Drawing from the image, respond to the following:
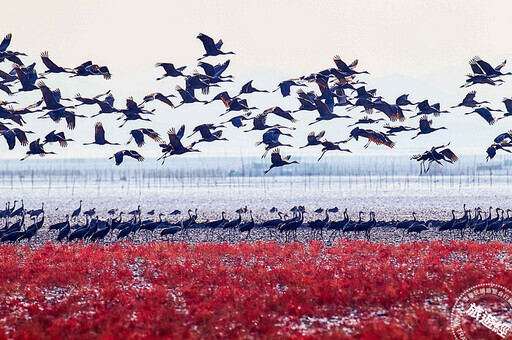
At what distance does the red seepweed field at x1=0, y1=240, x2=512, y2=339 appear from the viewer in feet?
44.1

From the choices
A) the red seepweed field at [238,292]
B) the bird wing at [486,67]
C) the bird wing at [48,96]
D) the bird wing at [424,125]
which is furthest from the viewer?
the bird wing at [424,125]

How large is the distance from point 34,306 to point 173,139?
285 inches

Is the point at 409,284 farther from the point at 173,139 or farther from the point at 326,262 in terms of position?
the point at 173,139

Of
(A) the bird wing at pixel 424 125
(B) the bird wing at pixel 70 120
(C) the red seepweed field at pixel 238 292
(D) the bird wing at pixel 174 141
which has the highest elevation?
(B) the bird wing at pixel 70 120

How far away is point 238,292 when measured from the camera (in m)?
16.4

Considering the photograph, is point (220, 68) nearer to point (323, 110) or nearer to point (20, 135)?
point (323, 110)

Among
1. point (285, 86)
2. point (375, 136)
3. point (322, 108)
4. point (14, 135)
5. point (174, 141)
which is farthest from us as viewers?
point (285, 86)

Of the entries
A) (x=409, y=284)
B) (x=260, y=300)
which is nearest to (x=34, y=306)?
(x=260, y=300)

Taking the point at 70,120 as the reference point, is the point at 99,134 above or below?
below

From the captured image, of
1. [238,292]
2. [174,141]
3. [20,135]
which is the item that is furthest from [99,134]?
[238,292]

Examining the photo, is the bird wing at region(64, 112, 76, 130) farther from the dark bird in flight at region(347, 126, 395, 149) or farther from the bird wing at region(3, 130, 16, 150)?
the dark bird in flight at region(347, 126, 395, 149)

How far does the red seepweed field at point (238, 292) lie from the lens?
13453 millimetres

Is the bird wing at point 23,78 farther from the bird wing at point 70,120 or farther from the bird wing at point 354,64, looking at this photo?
the bird wing at point 354,64

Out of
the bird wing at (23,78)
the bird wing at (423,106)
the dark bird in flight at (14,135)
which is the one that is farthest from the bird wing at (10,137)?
the bird wing at (423,106)
